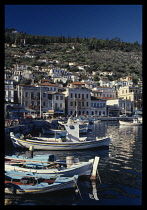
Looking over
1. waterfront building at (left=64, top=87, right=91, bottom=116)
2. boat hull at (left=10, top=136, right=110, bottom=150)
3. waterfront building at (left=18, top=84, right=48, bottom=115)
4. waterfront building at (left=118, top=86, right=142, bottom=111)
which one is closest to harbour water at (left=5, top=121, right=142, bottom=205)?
boat hull at (left=10, top=136, right=110, bottom=150)

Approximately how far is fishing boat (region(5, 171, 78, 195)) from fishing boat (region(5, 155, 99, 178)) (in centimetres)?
38

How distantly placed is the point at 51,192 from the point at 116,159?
7.88 meters

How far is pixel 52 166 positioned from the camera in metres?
11.0

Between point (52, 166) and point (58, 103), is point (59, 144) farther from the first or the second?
point (58, 103)

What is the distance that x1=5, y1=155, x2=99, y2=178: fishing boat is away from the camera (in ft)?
32.5

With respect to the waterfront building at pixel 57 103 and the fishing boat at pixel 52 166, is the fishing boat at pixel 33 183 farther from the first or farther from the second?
the waterfront building at pixel 57 103

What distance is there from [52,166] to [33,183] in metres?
2.02

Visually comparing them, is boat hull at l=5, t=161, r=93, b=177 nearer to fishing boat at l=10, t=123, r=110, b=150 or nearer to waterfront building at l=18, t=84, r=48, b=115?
fishing boat at l=10, t=123, r=110, b=150

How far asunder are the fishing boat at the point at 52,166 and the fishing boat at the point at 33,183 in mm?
379

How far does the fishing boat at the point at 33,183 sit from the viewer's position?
8688 millimetres

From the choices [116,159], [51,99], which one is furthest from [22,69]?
[116,159]

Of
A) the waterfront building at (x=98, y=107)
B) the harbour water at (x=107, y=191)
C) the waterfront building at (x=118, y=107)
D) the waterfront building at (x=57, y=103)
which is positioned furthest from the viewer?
the waterfront building at (x=118, y=107)

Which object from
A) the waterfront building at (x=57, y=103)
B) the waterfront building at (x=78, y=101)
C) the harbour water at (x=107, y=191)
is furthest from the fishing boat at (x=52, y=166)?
the waterfront building at (x=78, y=101)
